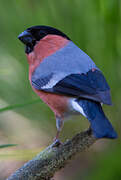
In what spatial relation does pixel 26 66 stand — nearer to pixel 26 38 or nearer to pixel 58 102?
pixel 26 38

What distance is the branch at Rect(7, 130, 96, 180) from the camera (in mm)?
1416

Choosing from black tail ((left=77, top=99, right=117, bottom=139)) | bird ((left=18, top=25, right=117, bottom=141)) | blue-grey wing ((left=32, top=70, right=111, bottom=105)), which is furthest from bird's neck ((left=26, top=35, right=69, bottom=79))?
black tail ((left=77, top=99, right=117, bottom=139))

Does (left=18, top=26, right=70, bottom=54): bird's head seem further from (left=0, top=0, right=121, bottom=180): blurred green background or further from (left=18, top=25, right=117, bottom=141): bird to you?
(left=0, top=0, right=121, bottom=180): blurred green background

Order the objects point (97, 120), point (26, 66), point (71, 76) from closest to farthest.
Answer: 1. point (97, 120)
2. point (71, 76)
3. point (26, 66)

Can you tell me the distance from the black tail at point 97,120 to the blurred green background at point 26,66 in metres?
0.59

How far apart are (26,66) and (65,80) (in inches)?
33.8

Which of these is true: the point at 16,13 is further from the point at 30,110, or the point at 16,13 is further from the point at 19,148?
→ the point at 19,148

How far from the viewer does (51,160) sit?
1.47 m

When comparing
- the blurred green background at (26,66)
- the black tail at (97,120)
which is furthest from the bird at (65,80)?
the blurred green background at (26,66)

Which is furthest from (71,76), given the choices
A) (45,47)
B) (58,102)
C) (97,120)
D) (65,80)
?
(45,47)

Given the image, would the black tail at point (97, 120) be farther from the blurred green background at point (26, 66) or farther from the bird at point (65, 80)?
the blurred green background at point (26, 66)

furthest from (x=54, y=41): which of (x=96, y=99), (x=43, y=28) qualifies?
(x=96, y=99)

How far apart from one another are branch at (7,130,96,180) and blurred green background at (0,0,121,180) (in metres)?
0.51

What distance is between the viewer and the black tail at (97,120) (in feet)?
4.38
